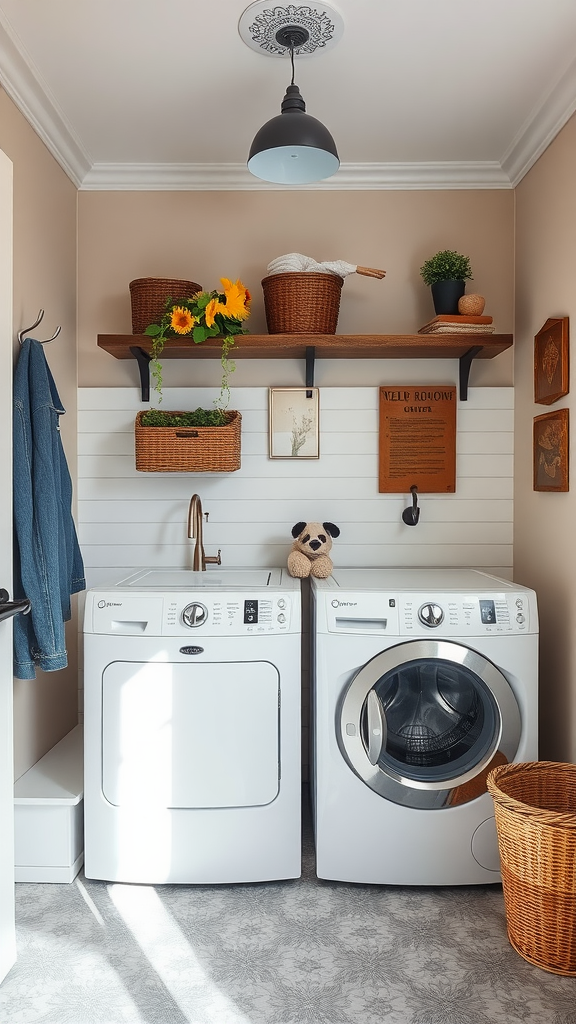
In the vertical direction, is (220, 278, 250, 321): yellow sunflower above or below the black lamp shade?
below

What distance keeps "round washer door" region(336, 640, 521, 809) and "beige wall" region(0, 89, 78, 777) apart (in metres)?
1.08

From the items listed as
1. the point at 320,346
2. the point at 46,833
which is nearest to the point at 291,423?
the point at 320,346

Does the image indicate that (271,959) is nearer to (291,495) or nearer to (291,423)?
(291,495)

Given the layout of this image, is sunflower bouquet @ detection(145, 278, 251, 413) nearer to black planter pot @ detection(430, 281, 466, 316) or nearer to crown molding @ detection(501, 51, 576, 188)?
black planter pot @ detection(430, 281, 466, 316)

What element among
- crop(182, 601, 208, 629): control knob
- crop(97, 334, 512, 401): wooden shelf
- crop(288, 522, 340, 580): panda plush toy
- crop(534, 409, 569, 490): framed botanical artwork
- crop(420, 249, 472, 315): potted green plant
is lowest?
crop(182, 601, 208, 629): control knob

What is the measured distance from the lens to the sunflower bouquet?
2652mm

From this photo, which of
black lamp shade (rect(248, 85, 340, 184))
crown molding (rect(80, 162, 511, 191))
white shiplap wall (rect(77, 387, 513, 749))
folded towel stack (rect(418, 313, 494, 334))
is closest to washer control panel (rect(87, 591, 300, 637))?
white shiplap wall (rect(77, 387, 513, 749))

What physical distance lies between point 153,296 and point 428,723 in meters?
1.75

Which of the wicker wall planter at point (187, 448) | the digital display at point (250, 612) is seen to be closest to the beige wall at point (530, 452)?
the digital display at point (250, 612)

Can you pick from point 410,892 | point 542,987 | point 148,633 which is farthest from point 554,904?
point 148,633

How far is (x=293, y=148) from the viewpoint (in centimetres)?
207

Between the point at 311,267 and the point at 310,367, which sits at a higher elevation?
the point at 311,267

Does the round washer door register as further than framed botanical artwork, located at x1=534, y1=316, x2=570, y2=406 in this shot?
No

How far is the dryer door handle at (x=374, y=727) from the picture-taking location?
7.72ft
